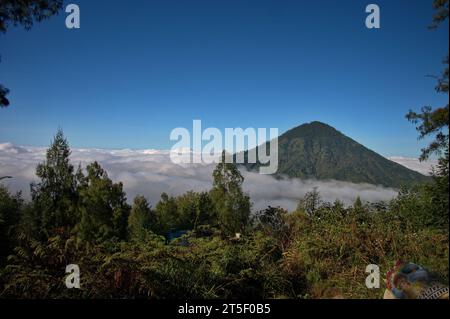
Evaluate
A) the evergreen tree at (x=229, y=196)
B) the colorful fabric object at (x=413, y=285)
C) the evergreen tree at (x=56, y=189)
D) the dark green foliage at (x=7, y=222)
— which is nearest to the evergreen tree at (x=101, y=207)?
the evergreen tree at (x=56, y=189)

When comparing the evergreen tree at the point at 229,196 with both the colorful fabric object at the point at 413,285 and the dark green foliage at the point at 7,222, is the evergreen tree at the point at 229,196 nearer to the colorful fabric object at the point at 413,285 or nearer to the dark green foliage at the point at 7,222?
the dark green foliage at the point at 7,222

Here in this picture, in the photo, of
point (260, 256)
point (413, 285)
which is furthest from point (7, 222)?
point (413, 285)

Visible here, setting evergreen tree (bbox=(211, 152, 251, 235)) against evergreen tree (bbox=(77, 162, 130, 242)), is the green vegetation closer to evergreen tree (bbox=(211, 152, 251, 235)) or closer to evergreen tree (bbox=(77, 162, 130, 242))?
evergreen tree (bbox=(77, 162, 130, 242))

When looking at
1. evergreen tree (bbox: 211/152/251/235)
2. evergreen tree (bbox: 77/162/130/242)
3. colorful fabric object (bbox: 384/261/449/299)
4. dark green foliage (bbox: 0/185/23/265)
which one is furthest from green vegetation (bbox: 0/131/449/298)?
evergreen tree (bbox: 211/152/251/235)

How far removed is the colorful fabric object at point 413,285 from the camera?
13.5 feet

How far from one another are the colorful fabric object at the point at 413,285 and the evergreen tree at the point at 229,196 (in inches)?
954

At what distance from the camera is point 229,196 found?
29219 mm

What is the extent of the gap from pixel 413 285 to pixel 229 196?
2505 cm

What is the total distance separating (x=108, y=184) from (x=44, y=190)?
174 inches

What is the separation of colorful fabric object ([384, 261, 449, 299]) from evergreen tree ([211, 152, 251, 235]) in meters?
24.2

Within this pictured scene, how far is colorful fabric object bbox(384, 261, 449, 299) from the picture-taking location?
13.5 ft

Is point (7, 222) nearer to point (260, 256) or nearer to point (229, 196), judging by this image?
point (260, 256)
